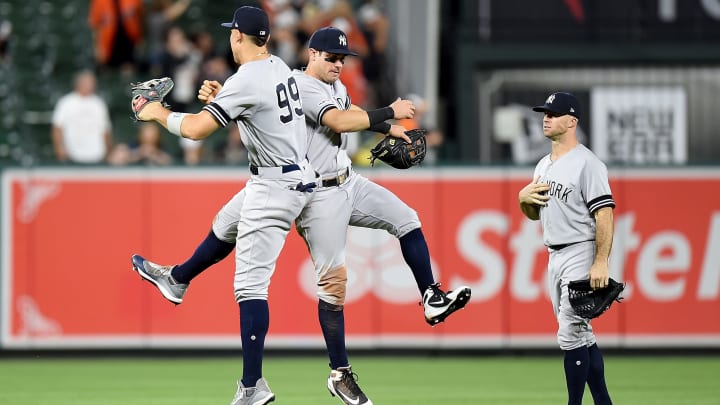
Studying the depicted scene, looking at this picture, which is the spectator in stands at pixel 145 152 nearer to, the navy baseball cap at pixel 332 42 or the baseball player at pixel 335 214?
the baseball player at pixel 335 214

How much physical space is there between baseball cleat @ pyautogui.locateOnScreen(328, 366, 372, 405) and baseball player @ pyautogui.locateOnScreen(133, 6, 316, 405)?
617 mm

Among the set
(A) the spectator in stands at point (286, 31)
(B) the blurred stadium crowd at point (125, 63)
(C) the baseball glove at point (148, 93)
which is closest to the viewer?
(C) the baseball glove at point (148, 93)

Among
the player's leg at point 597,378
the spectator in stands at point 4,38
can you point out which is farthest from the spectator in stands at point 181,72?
the player's leg at point 597,378

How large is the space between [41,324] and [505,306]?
184 inches

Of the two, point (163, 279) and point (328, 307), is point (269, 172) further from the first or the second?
point (163, 279)

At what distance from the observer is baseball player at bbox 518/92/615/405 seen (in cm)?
817

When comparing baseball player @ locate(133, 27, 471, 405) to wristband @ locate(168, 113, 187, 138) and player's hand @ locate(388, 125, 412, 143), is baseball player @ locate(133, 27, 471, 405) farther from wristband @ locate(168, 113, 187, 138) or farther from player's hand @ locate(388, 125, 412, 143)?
wristband @ locate(168, 113, 187, 138)

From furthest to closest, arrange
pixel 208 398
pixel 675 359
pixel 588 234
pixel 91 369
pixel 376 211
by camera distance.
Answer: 1. pixel 675 359
2. pixel 91 369
3. pixel 208 398
4. pixel 376 211
5. pixel 588 234

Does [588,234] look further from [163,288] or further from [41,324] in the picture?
[41,324]

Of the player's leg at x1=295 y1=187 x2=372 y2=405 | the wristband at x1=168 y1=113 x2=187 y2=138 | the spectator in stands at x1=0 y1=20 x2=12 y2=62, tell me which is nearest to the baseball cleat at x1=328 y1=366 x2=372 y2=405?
the player's leg at x1=295 y1=187 x2=372 y2=405

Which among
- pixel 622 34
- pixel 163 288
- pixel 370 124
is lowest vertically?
pixel 163 288

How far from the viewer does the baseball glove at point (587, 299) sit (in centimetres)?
813

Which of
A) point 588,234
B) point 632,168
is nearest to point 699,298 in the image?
point 632,168

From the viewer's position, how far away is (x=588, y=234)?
8.29 m
